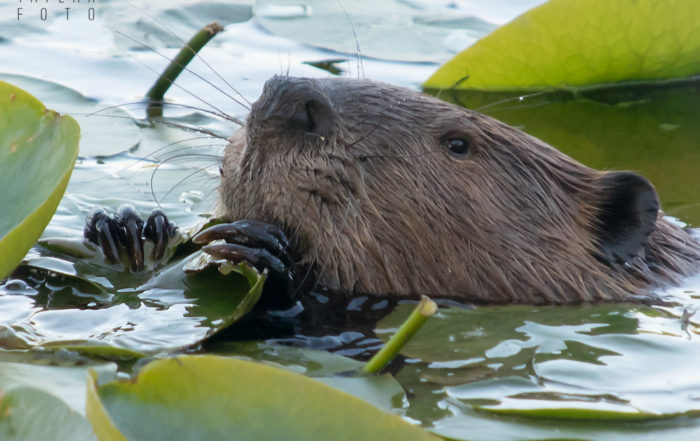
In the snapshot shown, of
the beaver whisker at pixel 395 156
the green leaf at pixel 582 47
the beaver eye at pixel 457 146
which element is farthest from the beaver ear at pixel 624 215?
the green leaf at pixel 582 47

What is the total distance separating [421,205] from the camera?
3.20 metres

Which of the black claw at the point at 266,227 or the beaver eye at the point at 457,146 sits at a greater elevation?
the beaver eye at the point at 457,146

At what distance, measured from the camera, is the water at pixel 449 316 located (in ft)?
8.43

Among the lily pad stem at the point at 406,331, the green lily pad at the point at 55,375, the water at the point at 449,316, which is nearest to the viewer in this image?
the lily pad stem at the point at 406,331

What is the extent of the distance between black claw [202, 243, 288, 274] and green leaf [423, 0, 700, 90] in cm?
232

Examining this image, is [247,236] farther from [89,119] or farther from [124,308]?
[89,119]

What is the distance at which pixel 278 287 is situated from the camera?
2.99m

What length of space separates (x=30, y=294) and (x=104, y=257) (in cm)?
36

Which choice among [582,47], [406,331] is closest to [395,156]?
[406,331]

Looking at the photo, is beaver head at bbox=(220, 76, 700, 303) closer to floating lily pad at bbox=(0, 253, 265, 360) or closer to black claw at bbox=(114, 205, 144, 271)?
floating lily pad at bbox=(0, 253, 265, 360)

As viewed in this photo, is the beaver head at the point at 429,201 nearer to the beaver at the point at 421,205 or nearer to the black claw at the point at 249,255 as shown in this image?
the beaver at the point at 421,205

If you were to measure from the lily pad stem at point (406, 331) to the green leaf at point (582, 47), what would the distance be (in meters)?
2.93

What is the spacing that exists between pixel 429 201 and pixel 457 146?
0.84 ft

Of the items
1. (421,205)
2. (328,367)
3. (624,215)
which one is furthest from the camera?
A: (624,215)
